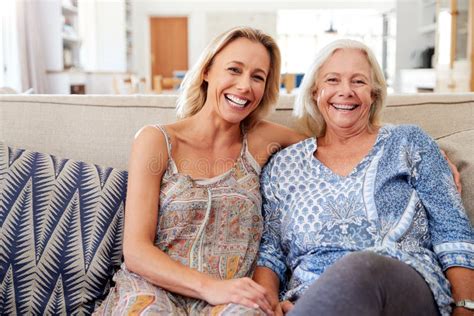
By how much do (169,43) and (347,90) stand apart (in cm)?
1139

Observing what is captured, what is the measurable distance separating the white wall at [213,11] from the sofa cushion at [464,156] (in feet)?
35.6

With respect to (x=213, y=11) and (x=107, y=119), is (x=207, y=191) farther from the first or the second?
(x=213, y=11)

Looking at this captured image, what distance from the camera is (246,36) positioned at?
158 centimetres

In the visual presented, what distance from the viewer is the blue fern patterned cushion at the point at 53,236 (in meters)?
1.52

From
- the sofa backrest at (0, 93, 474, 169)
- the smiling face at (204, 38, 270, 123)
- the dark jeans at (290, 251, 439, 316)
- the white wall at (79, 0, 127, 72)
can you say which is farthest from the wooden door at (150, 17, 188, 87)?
the dark jeans at (290, 251, 439, 316)

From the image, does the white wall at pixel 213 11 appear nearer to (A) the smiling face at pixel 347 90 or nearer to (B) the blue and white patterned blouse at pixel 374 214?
(A) the smiling face at pixel 347 90

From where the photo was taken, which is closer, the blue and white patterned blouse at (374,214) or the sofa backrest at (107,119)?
the blue and white patterned blouse at (374,214)

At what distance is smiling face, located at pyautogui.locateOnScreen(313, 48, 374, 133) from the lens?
157cm

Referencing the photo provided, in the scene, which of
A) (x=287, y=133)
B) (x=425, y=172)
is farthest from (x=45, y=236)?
(x=425, y=172)

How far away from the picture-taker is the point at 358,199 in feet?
4.79

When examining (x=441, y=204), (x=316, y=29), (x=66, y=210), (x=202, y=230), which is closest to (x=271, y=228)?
(x=202, y=230)

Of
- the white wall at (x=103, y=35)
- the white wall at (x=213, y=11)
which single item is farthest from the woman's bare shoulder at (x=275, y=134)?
the white wall at (x=213, y=11)

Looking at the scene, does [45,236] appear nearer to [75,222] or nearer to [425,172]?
[75,222]

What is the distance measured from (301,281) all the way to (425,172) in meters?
0.41
